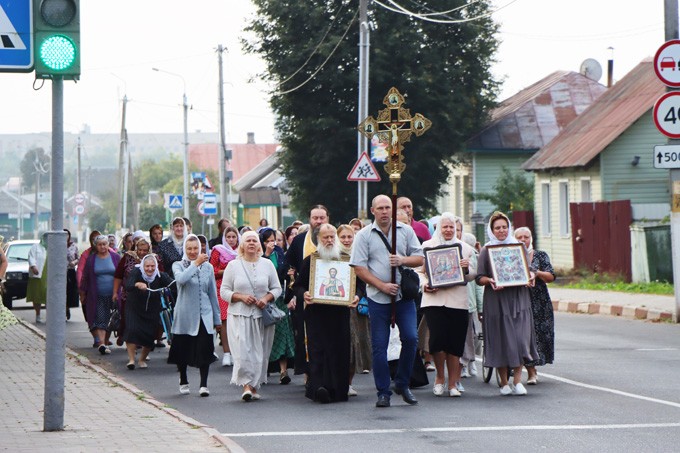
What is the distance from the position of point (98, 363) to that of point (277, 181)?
74020 mm

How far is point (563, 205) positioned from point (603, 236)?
931 cm

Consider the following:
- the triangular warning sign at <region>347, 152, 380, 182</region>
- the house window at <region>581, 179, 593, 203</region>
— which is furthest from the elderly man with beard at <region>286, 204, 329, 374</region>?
the house window at <region>581, 179, 593, 203</region>

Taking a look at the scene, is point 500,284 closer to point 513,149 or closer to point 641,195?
point 641,195

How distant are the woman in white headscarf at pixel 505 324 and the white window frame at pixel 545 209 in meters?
35.5

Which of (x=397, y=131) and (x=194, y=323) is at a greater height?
(x=397, y=131)

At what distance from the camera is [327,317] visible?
546 inches

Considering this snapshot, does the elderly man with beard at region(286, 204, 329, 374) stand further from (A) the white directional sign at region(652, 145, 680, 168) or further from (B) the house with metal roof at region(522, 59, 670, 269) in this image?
(B) the house with metal roof at region(522, 59, 670, 269)

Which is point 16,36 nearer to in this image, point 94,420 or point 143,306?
point 94,420

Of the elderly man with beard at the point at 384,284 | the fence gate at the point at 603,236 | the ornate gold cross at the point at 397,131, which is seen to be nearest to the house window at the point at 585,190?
the fence gate at the point at 603,236

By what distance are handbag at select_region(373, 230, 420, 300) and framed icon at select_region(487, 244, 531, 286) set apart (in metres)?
0.98

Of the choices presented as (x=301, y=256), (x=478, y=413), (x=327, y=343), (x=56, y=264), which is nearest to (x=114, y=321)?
(x=301, y=256)

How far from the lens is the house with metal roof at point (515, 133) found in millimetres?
56844

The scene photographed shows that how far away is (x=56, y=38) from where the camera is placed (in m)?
10.1

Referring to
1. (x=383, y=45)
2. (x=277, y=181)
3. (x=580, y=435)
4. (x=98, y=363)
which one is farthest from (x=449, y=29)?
(x=277, y=181)
